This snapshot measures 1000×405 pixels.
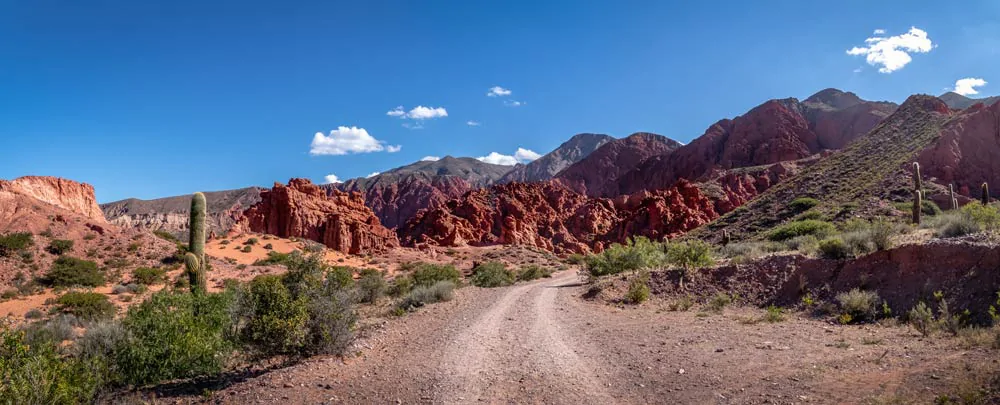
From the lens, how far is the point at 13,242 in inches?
1110

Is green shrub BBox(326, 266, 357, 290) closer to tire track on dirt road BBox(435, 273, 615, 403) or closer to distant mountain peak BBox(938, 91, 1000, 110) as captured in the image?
tire track on dirt road BBox(435, 273, 615, 403)

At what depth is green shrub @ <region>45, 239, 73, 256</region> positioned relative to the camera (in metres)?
29.5

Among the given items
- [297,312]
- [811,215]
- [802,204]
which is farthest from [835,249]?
[802,204]

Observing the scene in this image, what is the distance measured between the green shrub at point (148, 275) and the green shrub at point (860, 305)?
107 ft

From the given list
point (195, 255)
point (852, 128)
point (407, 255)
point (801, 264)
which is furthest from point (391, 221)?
point (801, 264)

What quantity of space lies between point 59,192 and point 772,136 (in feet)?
336

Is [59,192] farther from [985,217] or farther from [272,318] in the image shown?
[985,217]

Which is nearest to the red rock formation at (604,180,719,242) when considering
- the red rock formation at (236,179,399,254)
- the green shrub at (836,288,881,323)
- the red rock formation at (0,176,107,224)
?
the red rock formation at (236,179,399,254)

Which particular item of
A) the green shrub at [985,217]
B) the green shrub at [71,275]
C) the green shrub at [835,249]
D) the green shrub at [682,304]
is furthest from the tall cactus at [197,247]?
the green shrub at [985,217]

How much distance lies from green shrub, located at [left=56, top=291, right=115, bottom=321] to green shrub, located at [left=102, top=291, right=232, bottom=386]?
14887mm

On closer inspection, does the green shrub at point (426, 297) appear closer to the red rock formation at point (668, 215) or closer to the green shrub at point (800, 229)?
the green shrub at point (800, 229)

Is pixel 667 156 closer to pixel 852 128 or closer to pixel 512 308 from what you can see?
pixel 852 128

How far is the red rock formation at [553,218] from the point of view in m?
63.4

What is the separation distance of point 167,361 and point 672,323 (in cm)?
981
